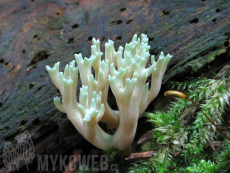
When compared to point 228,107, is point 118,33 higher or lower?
higher

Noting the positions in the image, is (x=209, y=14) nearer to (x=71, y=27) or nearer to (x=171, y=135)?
(x=171, y=135)

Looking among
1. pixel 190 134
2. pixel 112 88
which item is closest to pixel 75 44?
pixel 112 88

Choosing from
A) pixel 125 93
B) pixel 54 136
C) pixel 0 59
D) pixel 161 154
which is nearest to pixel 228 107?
pixel 161 154

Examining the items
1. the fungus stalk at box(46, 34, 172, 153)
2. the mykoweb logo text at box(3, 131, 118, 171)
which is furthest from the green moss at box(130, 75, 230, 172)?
the mykoweb logo text at box(3, 131, 118, 171)

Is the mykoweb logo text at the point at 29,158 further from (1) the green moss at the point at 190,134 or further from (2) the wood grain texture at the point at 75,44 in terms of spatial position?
(1) the green moss at the point at 190,134

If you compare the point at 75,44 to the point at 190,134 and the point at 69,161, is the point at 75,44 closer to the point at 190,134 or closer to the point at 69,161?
the point at 69,161

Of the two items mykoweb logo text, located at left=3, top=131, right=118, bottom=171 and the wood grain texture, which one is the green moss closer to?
the wood grain texture
